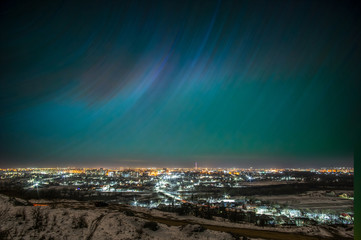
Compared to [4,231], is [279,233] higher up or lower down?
lower down

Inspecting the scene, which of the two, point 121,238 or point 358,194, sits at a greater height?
point 358,194

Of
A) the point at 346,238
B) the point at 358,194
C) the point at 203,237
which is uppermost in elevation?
the point at 358,194

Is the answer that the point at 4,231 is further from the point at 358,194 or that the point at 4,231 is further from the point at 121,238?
the point at 358,194

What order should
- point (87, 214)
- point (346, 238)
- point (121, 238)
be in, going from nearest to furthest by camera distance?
point (121, 238), point (87, 214), point (346, 238)

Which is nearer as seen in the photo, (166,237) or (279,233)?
(166,237)

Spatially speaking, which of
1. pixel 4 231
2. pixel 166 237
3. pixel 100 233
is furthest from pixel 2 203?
pixel 166 237

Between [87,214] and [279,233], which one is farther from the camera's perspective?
[279,233]

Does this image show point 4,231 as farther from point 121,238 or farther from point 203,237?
point 203,237

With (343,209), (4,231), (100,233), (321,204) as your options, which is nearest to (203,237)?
(100,233)

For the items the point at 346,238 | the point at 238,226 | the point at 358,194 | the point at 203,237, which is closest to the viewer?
the point at 358,194
